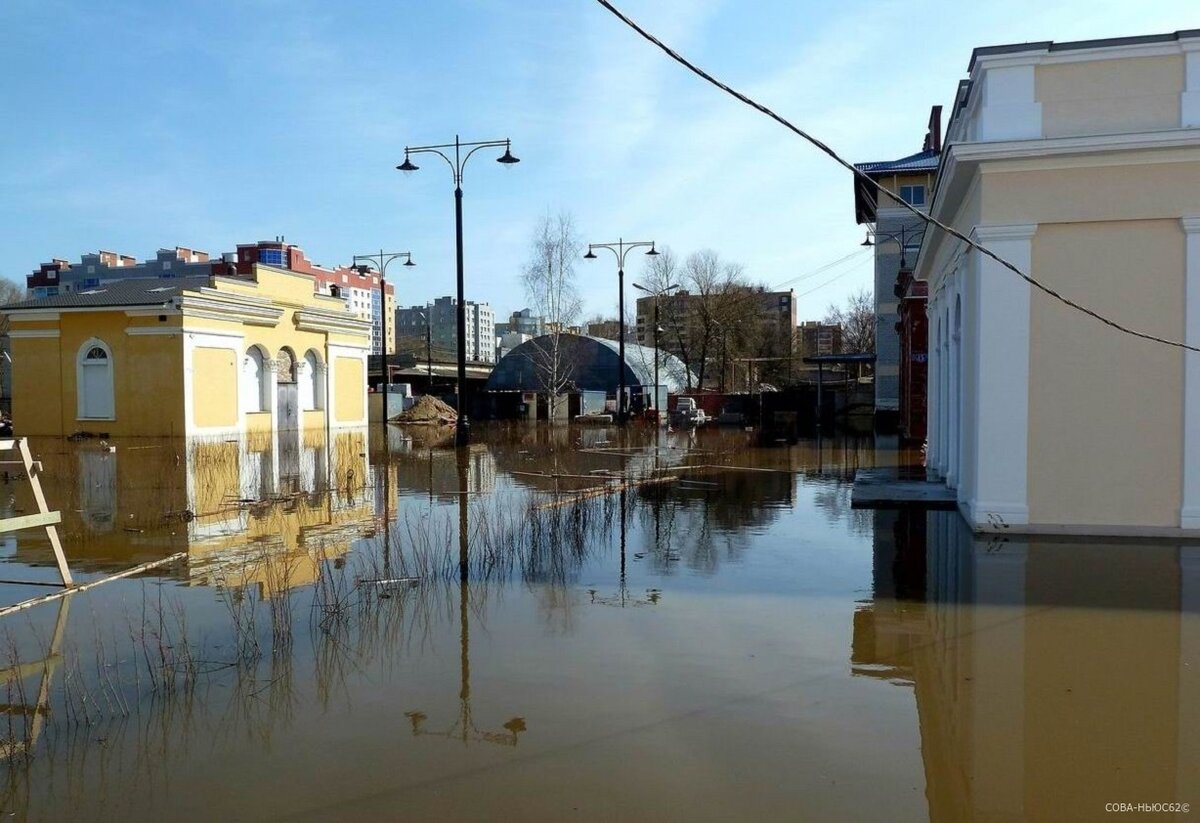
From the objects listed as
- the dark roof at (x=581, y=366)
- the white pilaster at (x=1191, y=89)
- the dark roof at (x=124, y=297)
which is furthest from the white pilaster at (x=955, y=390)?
the dark roof at (x=581, y=366)

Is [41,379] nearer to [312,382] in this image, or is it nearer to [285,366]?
[285,366]

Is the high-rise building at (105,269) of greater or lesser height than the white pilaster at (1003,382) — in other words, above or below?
above

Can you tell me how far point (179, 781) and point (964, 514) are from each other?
10790 mm

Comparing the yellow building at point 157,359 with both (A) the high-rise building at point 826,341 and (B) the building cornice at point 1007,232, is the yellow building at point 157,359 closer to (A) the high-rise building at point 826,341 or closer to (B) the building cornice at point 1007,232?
(B) the building cornice at point 1007,232

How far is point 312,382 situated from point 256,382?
162 inches

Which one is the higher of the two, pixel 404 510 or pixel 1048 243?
pixel 1048 243

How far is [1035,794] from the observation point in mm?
4484

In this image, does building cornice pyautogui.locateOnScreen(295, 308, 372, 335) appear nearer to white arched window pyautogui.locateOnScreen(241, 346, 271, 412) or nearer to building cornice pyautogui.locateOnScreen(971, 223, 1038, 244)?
white arched window pyautogui.locateOnScreen(241, 346, 271, 412)

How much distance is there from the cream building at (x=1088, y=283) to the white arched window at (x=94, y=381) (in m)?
29.9

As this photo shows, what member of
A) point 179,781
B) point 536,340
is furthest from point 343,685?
point 536,340

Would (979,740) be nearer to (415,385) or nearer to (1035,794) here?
(1035,794)

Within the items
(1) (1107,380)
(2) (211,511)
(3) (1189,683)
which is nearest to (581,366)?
(2) (211,511)

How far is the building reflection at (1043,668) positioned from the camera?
4617mm

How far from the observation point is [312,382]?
39844 millimetres
